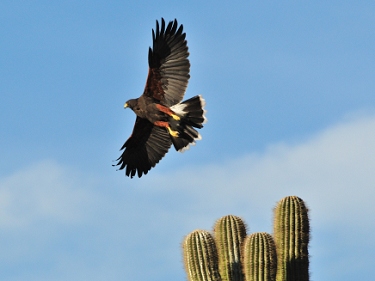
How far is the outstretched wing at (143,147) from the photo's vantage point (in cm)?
1513

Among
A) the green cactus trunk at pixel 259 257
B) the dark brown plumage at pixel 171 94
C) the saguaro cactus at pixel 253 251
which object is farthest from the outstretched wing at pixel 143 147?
the green cactus trunk at pixel 259 257

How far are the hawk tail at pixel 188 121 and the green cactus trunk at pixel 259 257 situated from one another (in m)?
3.91

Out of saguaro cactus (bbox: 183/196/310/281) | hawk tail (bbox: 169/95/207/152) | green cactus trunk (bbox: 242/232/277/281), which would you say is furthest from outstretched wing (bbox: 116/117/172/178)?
green cactus trunk (bbox: 242/232/277/281)

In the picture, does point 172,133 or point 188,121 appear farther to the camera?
point 172,133

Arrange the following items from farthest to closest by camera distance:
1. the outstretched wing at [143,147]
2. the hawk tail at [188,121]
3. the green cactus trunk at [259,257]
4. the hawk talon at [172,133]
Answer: the outstretched wing at [143,147] → the hawk talon at [172,133] → the hawk tail at [188,121] → the green cactus trunk at [259,257]

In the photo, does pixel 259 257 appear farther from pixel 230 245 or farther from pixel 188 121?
pixel 188 121

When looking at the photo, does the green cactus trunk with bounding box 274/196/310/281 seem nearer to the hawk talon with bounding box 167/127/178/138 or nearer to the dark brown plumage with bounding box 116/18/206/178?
the dark brown plumage with bounding box 116/18/206/178

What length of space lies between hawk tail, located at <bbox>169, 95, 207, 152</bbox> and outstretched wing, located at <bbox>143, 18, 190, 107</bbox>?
31cm

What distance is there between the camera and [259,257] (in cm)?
971

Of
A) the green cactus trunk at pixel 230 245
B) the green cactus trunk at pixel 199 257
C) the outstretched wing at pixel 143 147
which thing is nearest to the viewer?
the green cactus trunk at pixel 199 257

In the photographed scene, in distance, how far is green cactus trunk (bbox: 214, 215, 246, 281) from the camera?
10258 mm

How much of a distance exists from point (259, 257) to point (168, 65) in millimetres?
5085

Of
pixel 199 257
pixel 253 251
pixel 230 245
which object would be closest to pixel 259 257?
pixel 253 251

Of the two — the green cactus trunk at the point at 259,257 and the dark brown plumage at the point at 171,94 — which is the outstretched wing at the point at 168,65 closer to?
the dark brown plumage at the point at 171,94
